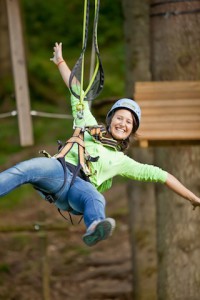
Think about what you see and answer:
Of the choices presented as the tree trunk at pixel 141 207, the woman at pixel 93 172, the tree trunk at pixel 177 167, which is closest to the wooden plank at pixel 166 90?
the tree trunk at pixel 177 167

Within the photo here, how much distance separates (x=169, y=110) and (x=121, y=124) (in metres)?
1.78

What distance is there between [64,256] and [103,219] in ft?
22.5

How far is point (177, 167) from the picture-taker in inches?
323

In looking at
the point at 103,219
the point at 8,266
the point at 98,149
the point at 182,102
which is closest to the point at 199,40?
the point at 182,102

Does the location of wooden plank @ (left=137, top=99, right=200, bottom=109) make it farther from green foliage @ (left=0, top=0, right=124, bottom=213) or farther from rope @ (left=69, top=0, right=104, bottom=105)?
green foliage @ (left=0, top=0, right=124, bottom=213)

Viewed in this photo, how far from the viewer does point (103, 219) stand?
16.5ft

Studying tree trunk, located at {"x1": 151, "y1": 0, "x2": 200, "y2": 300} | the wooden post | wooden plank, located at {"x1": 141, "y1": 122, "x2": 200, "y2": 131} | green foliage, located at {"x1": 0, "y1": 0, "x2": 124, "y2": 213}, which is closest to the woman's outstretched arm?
wooden plank, located at {"x1": 141, "y1": 122, "x2": 200, "y2": 131}

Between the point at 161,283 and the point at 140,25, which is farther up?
the point at 140,25

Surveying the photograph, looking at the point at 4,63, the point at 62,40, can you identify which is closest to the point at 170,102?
the point at 4,63

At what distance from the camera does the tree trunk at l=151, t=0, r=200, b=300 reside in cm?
800

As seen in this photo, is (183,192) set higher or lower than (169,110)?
lower

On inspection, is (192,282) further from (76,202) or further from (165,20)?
(76,202)

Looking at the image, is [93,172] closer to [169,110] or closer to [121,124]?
[121,124]

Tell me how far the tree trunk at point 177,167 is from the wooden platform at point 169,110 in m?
0.62
